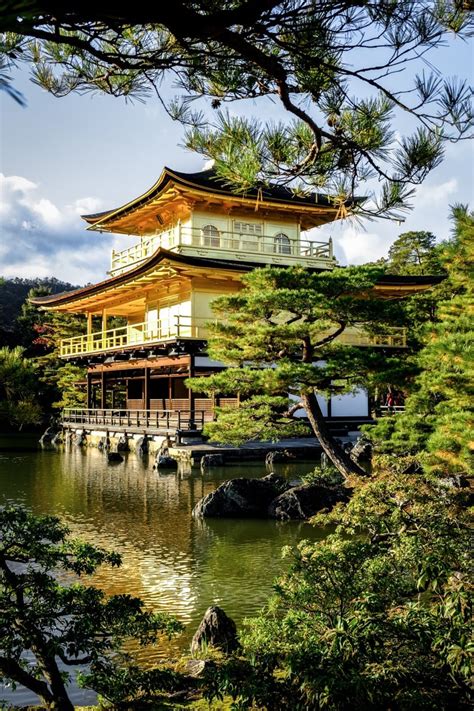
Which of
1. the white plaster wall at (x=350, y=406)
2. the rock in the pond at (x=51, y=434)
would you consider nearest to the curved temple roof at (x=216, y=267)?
the white plaster wall at (x=350, y=406)

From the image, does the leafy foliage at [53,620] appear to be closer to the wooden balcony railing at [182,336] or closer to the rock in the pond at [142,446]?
the wooden balcony railing at [182,336]

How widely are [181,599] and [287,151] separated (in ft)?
14.8

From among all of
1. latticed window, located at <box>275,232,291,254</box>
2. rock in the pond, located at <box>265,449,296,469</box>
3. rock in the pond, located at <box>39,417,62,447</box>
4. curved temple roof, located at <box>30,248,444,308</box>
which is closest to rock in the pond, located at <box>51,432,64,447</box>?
rock in the pond, located at <box>39,417,62,447</box>

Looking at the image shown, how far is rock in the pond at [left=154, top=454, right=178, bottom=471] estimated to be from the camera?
56.7 ft

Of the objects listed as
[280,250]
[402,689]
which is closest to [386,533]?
[402,689]

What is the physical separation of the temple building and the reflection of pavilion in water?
20.0ft

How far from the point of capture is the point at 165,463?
1738 centimetres

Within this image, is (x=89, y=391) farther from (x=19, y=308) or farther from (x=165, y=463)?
(x=19, y=308)

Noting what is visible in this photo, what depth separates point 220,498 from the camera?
442 inches

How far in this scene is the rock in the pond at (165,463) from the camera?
17.3 metres

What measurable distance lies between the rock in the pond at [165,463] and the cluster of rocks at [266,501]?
19.7 feet

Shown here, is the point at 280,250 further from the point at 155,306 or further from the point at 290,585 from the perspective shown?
the point at 290,585

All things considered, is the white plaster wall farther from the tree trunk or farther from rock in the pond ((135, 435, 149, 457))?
the tree trunk

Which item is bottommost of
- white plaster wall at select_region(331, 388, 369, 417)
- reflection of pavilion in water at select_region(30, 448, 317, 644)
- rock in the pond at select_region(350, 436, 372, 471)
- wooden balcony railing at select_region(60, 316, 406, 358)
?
reflection of pavilion in water at select_region(30, 448, 317, 644)
